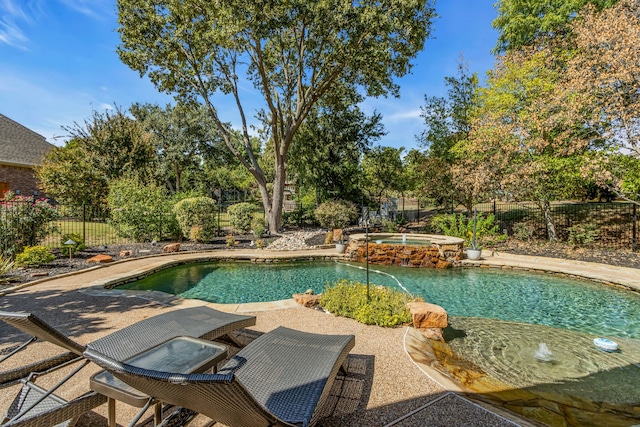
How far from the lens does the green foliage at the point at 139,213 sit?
432 inches

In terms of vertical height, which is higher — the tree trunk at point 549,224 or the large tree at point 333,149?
the large tree at point 333,149

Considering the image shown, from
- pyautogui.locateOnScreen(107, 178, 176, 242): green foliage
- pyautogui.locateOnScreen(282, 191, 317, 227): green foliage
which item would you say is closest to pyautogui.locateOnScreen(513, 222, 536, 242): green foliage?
pyautogui.locateOnScreen(282, 191, 317, 227): green foliage

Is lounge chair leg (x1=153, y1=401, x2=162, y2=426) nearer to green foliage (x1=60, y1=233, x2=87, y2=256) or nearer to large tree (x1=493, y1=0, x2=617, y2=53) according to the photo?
green foliage (x1=60, y1=233, x2=87, y2=256)

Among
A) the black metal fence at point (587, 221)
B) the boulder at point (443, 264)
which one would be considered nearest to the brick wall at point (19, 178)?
the boulder at point (443, 264)

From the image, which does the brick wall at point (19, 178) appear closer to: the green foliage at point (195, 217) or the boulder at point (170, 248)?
the green foliage at point (195, 217)

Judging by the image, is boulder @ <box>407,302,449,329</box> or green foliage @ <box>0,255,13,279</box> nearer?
boulder @ <box>407,302,449,329</box>

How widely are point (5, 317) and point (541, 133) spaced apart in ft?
42.7

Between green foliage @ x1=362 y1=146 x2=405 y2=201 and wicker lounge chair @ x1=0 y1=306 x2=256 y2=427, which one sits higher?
green foliage @ x1=362 y1=146 x2=405 y2=201

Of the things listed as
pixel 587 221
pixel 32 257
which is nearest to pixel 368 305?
→ pixel 32 257

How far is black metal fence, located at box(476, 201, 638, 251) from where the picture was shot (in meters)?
11.2

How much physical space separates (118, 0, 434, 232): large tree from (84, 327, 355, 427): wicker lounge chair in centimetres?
1064

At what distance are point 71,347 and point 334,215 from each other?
14263 millimetres

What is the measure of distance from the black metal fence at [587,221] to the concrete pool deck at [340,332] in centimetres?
415

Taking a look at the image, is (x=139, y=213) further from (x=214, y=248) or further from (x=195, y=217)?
(x=214, y=248)
